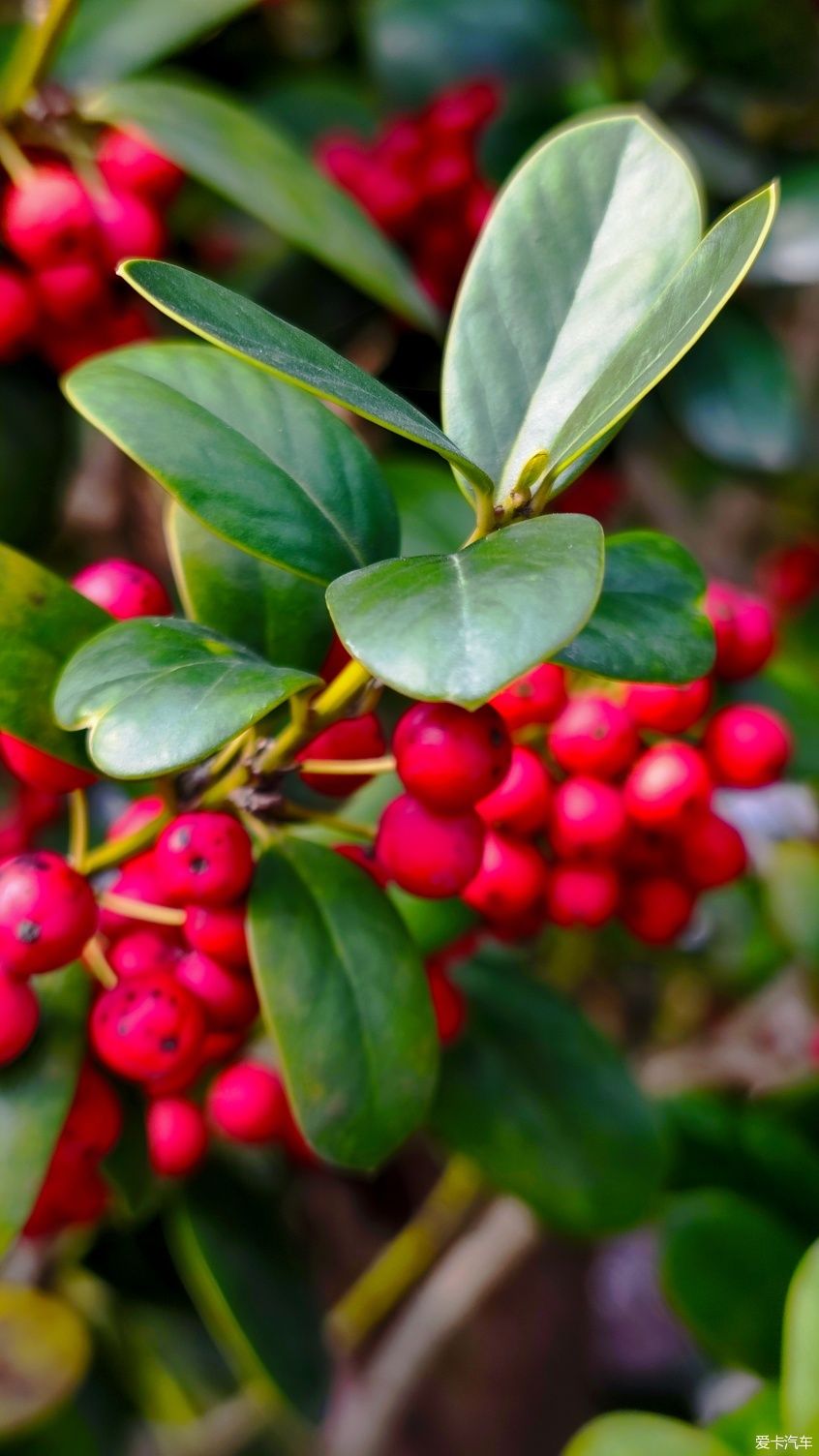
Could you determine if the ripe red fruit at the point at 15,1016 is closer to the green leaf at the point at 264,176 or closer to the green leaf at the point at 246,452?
the green leaf at the point at 246,452

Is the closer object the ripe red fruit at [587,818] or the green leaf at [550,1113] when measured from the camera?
the ripe red fruit at [587,818]

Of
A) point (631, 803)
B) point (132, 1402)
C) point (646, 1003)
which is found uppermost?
point (631, 803)

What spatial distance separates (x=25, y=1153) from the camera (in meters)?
0.58

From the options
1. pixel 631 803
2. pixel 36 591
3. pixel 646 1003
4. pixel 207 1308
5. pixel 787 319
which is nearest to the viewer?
pixel 36 591

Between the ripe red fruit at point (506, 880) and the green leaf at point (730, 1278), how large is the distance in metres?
0.31

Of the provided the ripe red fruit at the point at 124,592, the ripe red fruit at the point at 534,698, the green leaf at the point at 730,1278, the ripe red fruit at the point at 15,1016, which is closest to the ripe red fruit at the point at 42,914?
the ripe red fruit at the point at 15,1016

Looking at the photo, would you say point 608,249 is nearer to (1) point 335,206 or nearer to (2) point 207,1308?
(1) point 335,206

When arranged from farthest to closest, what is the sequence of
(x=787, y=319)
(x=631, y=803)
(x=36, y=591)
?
(x=787, y=319) < (x=631, y=803) < (x=36, y=591)

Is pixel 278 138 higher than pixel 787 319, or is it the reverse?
pixel 278 138

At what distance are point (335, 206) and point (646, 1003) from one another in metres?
1.35

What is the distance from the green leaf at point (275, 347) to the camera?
0.40 meters

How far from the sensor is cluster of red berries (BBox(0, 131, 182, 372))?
2.75 ft

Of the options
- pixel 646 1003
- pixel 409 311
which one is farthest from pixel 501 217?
pixel 646 1003

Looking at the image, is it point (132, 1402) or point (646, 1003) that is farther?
point (646, 1003)
